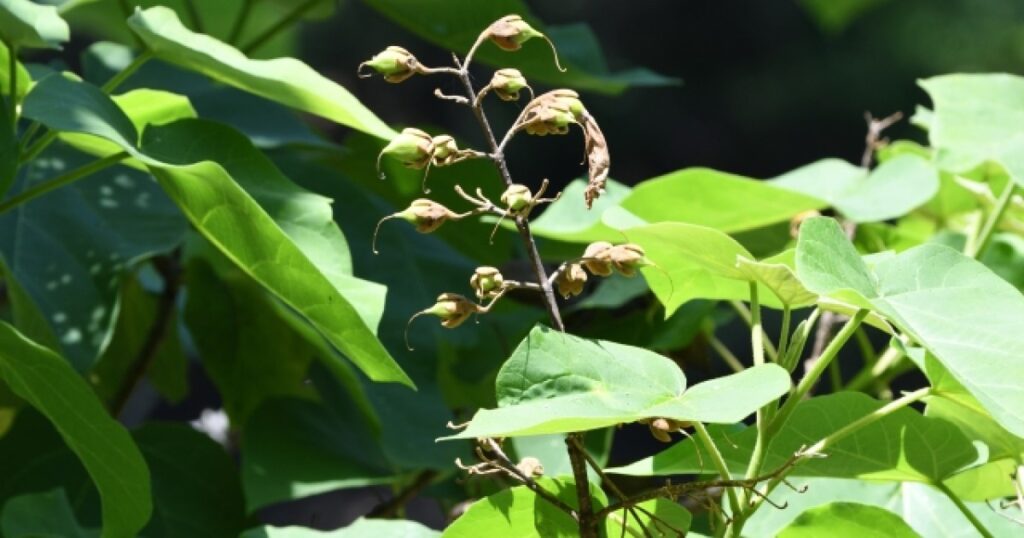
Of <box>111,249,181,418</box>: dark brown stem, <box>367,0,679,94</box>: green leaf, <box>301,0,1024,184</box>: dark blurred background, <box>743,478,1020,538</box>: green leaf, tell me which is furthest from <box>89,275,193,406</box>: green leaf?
<box>301,0,1024,184</box>: dark blurred background

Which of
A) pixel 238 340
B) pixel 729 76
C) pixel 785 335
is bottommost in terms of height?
pixel 729 76

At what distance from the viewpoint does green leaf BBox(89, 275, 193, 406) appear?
1221mm

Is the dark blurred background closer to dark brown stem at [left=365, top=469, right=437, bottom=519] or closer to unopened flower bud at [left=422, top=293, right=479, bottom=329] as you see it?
dark brown stem at [left=365, top=469, right=437, bottom=519]

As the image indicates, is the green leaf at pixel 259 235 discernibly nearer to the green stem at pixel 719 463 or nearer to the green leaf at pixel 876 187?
the green stem at pixel 719 463

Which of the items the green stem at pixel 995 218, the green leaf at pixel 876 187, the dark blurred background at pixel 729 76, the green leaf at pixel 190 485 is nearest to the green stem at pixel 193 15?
the green leaf at pixel 190 485

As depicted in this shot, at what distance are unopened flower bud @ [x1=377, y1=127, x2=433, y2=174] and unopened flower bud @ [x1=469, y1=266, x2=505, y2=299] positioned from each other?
49 millimetres

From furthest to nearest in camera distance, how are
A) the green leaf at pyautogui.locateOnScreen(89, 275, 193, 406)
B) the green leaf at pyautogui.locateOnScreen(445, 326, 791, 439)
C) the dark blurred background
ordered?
the dark blurred background → the green leaf at pyautogui.locateOnScreen(89, 275, 193, 406) → the green leaf at pyautogui.locateOnScreen(445, 326, 791, 439)

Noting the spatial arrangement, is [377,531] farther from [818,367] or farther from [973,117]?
[973,117]

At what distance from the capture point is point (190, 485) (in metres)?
0.95

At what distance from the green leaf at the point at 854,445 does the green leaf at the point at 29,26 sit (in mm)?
370

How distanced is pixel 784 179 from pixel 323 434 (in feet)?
1.26

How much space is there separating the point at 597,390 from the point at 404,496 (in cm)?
51

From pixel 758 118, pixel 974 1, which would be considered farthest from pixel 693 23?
pixel 974 1

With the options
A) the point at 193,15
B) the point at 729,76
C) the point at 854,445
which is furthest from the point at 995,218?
the point at 729,76
